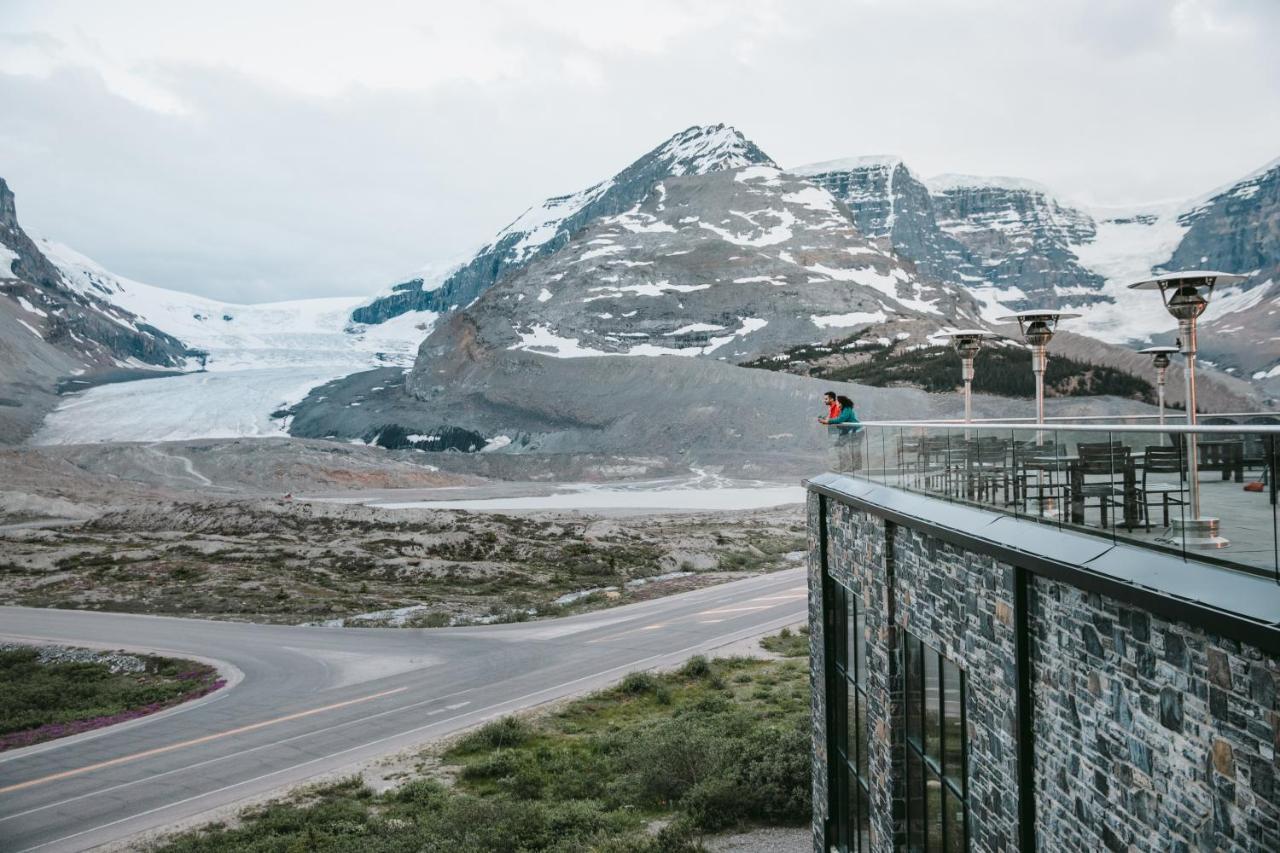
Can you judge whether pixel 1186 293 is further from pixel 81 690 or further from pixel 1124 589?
pixel 81 690

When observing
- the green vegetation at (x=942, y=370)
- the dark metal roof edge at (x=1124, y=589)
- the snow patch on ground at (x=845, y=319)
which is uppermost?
the snow patch on ground at (x=845, y=319)

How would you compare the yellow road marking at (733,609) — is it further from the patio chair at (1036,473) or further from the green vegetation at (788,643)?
the patio chair at (1036,473)

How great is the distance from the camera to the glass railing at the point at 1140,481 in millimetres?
5180

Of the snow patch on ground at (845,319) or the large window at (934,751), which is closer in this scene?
the large window at (934,751)

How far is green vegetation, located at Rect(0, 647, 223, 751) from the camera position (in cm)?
2538

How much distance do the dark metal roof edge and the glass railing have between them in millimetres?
214

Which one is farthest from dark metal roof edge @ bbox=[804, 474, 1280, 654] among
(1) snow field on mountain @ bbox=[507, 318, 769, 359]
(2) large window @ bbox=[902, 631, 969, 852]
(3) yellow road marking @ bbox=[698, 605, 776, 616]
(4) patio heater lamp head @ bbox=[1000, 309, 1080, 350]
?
(1) snow field on mountain @ bbox=[507, 318, 769, 359]

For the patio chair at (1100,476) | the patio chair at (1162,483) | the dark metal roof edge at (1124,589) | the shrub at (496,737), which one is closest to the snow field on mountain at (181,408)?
the shrub at (496,737)

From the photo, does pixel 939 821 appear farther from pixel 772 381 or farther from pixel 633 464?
pixel 772 381

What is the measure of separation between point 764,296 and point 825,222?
39.0 m

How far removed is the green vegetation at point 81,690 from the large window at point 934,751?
23.3 metres

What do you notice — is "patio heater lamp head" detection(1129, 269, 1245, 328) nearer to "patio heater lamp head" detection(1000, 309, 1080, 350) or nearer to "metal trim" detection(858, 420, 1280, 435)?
"metal trim" detection(858, 420, 1280, 435)

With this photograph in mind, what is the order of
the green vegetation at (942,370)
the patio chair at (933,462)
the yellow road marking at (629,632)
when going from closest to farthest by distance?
the patio chair at (933,462) < the yellow road marking at (629,632) < the green vegetation at (942,370)

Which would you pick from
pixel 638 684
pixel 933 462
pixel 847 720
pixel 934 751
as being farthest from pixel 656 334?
pixel 934 751
